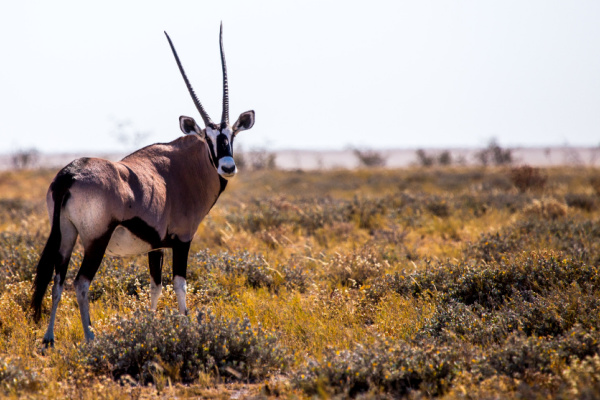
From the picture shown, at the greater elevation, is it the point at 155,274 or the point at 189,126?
the point at 189,126

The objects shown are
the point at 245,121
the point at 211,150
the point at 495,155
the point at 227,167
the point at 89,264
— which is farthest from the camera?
the point at 495,155

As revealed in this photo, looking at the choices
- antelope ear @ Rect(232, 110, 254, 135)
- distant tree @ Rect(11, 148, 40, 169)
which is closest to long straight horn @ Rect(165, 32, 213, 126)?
antelope ear @ Rect(232, 110, 254, 135)

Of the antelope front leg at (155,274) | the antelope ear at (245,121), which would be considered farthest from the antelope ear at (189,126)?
the antelope front leg at (155,274)

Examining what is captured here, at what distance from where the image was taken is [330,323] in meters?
5.78

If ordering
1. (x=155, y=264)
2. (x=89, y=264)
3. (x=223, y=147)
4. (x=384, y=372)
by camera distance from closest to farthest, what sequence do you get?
(x=384, y=372) → (x=89, y=264) → (x=223, y=147) → (x=155, y=264)

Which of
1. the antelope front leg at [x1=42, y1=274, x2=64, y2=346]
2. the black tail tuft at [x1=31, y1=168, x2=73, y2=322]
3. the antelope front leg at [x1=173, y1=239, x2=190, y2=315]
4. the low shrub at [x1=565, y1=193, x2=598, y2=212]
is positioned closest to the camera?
the black tail tuft at [x1=31, y1=168, x2=73, y2=322]

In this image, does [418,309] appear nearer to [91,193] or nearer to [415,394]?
[415,394]

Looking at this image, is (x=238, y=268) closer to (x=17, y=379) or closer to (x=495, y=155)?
(x=17, y=379)

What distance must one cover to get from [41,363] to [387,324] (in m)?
3.47

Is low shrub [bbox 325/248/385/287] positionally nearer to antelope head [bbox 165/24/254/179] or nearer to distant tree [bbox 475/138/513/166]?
antelope head [bbox 165/24/254/179]

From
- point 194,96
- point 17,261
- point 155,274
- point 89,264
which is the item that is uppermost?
point 194,96

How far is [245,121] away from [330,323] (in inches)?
104

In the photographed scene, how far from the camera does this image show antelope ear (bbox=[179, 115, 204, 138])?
19.5ft

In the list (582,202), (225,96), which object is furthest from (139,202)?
(582,202)
